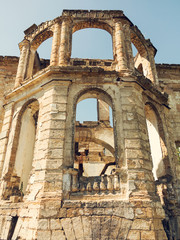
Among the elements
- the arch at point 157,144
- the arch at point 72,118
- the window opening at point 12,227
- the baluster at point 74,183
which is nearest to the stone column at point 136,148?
the arch at point 72,118

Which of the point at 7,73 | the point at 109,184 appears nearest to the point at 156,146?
the point at 109,184

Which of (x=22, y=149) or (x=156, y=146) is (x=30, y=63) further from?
(x=156, y=146)

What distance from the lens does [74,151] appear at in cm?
568

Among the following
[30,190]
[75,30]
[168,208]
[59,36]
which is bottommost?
[168,208]

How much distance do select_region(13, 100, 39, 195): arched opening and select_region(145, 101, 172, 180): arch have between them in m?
4.56

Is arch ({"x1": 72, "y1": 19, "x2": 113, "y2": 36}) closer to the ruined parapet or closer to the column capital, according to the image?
the ruined parapet

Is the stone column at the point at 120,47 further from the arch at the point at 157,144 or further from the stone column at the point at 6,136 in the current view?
the stone column at the point at 6,136

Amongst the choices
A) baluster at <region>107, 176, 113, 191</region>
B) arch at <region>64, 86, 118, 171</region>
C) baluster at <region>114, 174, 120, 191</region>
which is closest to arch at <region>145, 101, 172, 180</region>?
arch at <region>64, 86, 118, 171</region>

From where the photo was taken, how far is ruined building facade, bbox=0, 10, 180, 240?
4.70 meters

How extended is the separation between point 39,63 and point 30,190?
6.95 meters

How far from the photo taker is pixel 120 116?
233 inches

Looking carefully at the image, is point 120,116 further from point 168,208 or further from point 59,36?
point 59,36

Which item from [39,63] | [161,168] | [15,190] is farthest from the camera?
[39,63]

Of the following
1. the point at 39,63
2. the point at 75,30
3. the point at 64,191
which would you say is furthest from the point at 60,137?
the point at 39,63
